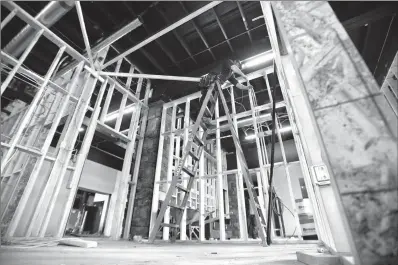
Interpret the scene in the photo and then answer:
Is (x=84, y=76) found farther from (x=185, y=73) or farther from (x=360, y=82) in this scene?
(x=360, y=82)

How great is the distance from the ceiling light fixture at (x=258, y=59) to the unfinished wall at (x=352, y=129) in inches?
169

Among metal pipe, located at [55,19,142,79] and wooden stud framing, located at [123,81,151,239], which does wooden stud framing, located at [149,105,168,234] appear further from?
metal pipe, located at [55,19,142,79]

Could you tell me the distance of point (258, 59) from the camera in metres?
4.92

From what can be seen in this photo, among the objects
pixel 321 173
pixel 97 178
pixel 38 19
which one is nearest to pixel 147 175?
pixel 97 178

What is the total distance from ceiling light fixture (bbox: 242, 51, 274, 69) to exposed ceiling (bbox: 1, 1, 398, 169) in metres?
0.13

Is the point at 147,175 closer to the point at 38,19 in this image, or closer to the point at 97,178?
the point at 97,178

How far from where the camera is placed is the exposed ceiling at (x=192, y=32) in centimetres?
405

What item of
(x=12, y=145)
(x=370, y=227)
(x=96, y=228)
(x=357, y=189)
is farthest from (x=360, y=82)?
(x=96, y=228)

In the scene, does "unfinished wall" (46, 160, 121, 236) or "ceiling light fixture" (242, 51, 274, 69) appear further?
"unfinished wall" (46, 160, 121, 236)

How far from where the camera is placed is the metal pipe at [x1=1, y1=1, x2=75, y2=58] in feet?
12.1

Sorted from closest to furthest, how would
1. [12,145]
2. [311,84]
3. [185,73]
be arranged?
[311,84]
[12,145]
[185,73]

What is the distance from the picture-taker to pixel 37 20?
3768 mm

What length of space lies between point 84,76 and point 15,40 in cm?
127

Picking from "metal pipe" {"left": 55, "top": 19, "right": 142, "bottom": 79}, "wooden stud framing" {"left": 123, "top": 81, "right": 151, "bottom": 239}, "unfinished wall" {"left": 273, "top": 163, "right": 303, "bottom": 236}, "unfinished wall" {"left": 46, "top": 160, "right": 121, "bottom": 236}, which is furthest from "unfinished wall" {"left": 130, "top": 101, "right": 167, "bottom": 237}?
"unfinished wall" {"left": 273, "top": 163, "right": 303, "bottom": 236}
